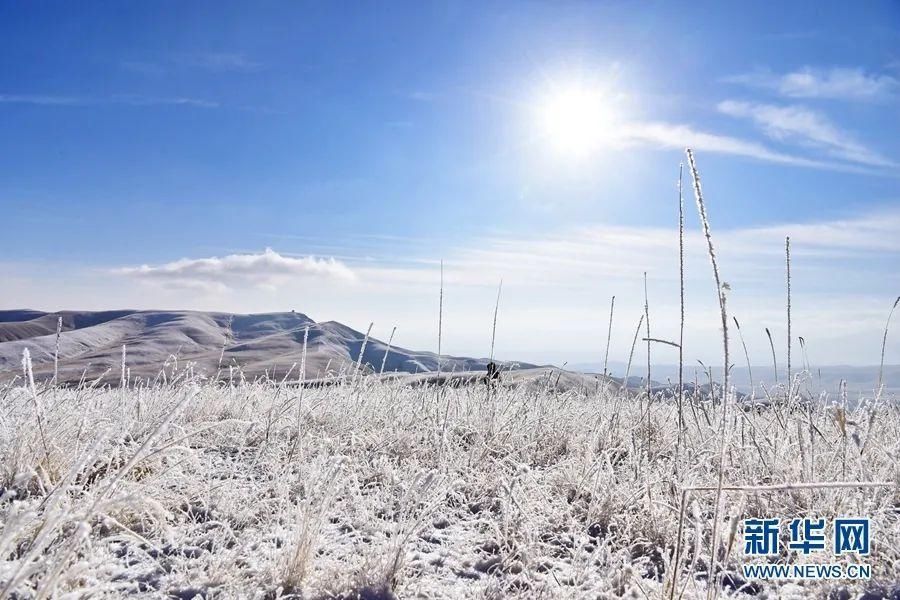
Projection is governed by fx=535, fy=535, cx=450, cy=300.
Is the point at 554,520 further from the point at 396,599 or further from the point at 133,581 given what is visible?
the point at 133,581

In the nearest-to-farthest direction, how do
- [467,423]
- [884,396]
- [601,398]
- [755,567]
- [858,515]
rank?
[755,567]
[858,515]
[884,396]
[467,423]
[601,398]

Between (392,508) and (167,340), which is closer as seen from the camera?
(392,508)

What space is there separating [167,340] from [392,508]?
70.3m

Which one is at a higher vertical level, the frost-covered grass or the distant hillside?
the frost-covered grass

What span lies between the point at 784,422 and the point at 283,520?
2.97m

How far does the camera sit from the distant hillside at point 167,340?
160ft

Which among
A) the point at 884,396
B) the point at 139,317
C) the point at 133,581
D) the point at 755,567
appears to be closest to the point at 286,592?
the point at 133,581

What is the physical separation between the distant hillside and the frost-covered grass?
35.9m

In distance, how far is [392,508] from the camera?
2479 mm

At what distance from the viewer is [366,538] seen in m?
2.25

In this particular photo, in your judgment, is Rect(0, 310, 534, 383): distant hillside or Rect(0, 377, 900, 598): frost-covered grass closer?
Rect(0, 377, 900, 598): frost-covered grass

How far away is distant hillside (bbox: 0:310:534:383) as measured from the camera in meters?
48.7

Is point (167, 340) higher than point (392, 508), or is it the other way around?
point (392, 508)

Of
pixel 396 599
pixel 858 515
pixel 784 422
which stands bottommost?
pixel 396 599
